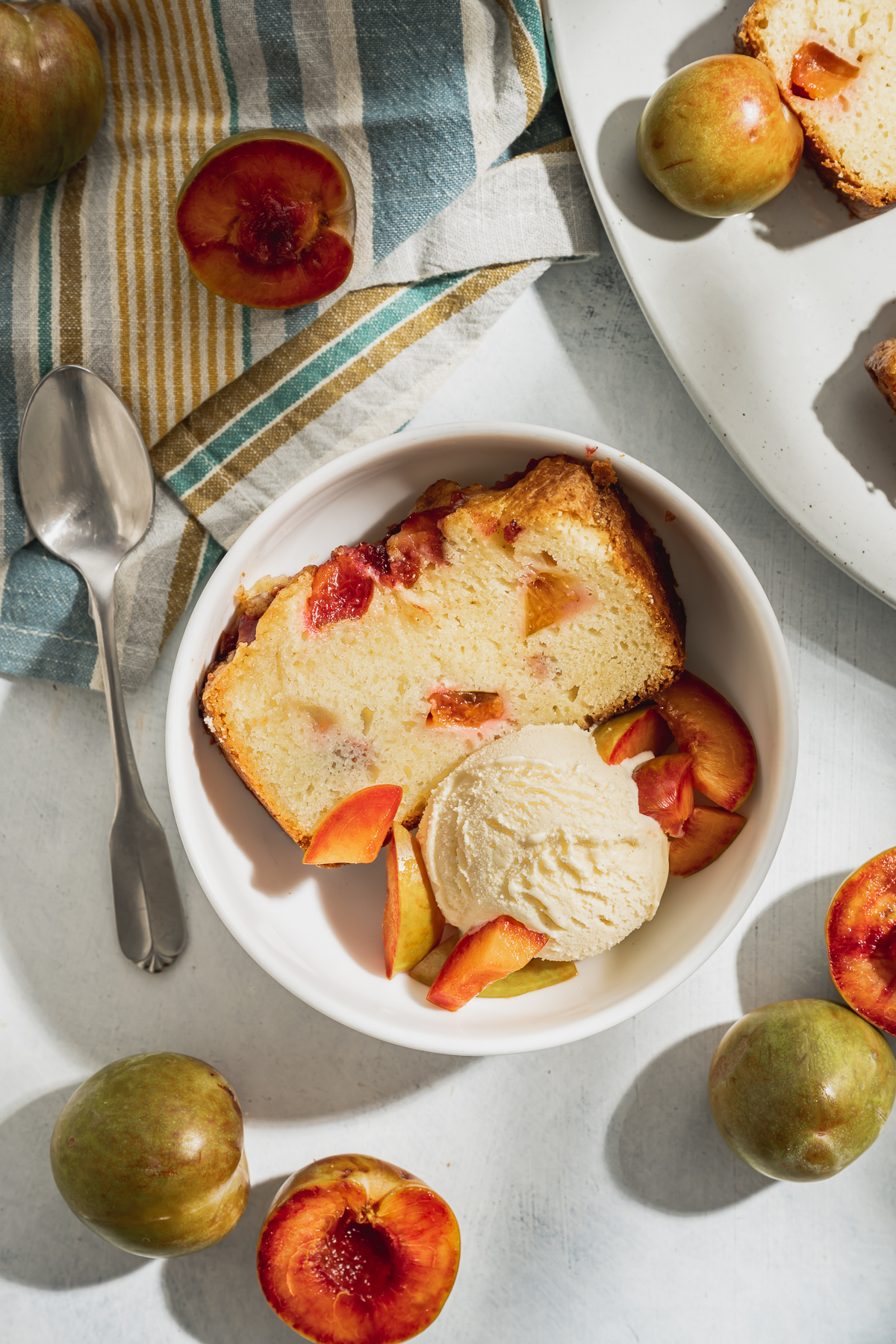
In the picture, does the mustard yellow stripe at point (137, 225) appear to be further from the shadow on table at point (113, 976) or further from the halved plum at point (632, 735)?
the halved plum at point (632, 735)

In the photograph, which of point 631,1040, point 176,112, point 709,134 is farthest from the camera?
point 631,1040

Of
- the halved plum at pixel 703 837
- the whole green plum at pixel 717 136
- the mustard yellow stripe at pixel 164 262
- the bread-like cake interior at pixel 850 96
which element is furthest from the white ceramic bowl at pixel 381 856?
the bread-like cake interior at pixel 850 96

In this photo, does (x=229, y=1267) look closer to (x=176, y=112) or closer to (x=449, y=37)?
(x=176, y=112)

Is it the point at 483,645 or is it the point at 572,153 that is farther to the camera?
the point at 572,153

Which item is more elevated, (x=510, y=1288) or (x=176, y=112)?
(x=176, y=112)

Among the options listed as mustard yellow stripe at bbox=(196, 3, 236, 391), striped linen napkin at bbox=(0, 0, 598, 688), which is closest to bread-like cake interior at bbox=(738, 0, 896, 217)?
striped linen napkin at bbox=(0, 0, 598, 688)

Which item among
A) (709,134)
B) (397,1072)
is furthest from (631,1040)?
(709,134)
